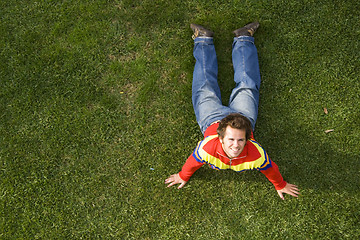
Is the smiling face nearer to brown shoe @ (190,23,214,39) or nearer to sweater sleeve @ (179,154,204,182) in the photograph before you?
sweater sleeve @ (179,154,204,182)

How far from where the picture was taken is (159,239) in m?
4.75

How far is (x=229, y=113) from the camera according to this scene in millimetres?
4395

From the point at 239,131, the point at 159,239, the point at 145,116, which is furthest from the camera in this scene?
the point at 145,116

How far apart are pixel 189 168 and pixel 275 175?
1.19 meters

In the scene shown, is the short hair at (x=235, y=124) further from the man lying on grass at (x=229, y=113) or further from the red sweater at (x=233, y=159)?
the red sweater at (x=233, y=159)

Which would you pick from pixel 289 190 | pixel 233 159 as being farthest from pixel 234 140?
pixel 289 190

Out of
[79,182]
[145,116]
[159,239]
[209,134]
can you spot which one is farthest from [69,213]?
[209,134]

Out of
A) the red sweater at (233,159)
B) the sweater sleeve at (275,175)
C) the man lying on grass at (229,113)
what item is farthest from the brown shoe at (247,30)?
the sweater sleeve at (275,175)

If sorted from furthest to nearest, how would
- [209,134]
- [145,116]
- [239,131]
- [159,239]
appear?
[145,116] < [159,239] < [209,134] < [239,131]

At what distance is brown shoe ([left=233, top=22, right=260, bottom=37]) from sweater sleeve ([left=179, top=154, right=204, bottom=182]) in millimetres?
2282

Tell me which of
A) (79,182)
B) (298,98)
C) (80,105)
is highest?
(80,105)

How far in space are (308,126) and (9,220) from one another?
197 inches

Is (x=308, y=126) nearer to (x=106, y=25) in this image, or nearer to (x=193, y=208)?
(x=193, y=208)

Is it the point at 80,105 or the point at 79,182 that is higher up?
the point at 80,105
